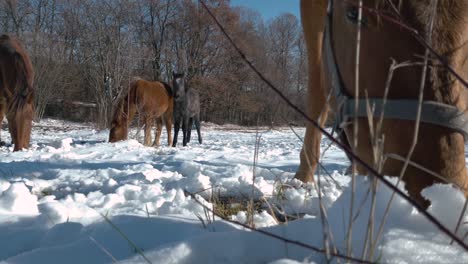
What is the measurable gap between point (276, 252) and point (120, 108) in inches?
408

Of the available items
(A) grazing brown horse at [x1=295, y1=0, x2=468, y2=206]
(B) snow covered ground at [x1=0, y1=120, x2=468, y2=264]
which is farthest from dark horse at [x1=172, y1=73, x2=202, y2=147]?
(A) grazing brown horse at [x1=295, y1=0, x2=468, y2=206]

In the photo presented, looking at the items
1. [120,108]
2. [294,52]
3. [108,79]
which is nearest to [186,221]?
[294,52]

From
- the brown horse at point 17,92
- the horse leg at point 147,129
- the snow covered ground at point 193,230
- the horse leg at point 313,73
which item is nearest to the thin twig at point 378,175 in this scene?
the snow covered ground at point 193,230

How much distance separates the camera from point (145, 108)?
11.1 m

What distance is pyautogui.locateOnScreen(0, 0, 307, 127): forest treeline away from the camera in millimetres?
20688

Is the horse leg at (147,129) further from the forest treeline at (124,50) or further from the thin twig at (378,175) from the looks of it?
the thin twig at (378,175)

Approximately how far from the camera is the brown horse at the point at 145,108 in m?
10.2

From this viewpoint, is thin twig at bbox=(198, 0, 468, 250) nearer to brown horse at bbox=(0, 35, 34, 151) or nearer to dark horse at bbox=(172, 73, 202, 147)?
brown horse at bbox=(0, 35, 34, 151)

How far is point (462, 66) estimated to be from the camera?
1.08 meters

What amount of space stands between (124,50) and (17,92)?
1497 cm

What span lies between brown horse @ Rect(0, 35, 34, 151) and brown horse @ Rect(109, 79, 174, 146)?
3609 mm

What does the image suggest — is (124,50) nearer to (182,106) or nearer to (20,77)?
(182,106)

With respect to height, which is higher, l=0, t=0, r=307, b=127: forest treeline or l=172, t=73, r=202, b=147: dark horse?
l=0, t=0, r=307, b=127: forest treeline

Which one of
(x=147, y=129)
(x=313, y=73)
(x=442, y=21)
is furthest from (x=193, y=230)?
(x=147, y=129)
